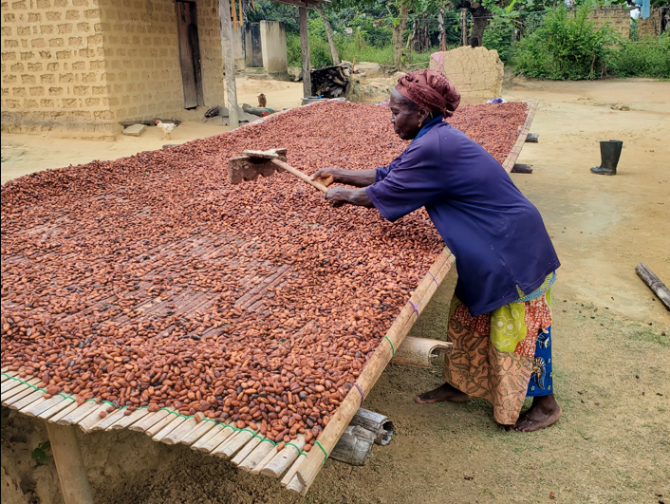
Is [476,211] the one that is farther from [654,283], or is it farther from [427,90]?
[654,283]

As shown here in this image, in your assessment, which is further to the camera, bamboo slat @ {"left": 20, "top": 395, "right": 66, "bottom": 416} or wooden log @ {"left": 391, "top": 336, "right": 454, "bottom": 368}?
wooden log @ {"left": 391, "top": 336, "right": 454, "bottom": 368}

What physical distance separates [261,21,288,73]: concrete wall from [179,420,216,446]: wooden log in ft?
66.0

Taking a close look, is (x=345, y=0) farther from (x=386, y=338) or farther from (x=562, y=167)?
(x=386, y=338)

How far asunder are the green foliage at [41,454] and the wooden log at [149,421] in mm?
1101

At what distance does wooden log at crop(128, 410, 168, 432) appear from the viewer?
1.58 meters

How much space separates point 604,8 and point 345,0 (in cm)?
997

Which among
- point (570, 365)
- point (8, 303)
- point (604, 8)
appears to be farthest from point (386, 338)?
point (604, 8)

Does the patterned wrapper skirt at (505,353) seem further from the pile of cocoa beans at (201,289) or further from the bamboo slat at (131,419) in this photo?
the bamboo slat at (131,419)

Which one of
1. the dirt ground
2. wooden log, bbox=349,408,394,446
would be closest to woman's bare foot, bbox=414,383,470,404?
the dirt ground

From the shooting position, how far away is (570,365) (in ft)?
11.3

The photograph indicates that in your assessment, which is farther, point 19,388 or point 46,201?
point 46,201

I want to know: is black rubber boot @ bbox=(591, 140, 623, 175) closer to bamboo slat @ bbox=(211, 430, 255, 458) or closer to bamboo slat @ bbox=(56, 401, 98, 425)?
bamboo slat @ bbox=(211, 430, 255, 458)

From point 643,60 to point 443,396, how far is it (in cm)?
1858

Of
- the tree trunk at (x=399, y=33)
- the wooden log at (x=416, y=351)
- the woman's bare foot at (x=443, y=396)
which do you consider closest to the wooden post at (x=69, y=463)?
the wooden log at (x=416, y=351)
